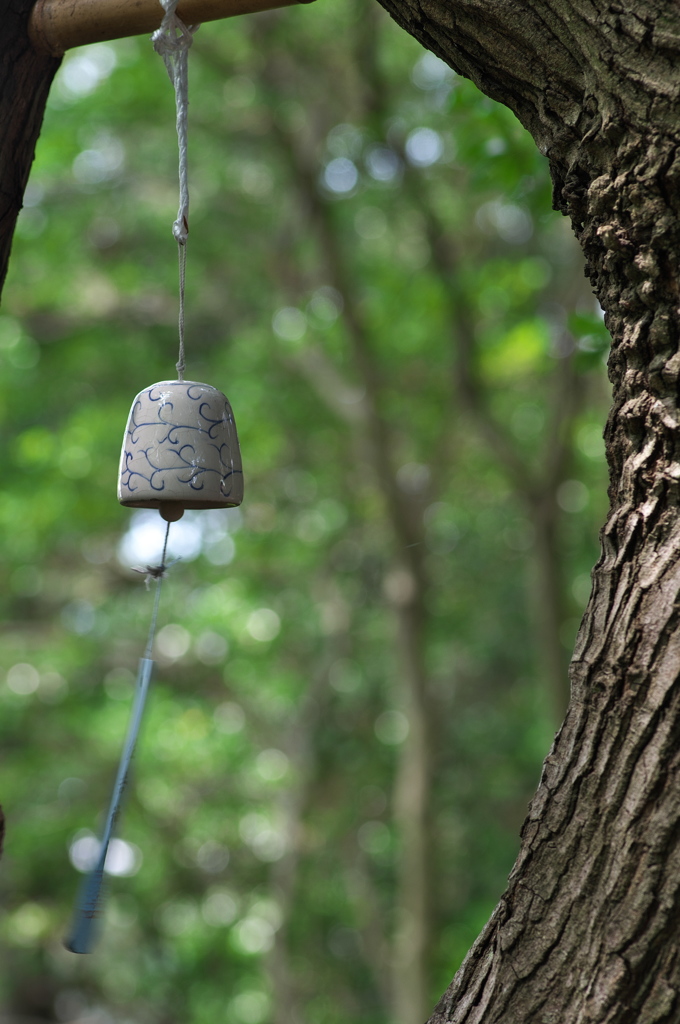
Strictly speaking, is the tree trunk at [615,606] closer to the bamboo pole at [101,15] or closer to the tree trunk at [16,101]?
the bamboo pole at [101,15]

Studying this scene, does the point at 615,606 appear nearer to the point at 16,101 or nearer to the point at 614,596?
the point at 614,596

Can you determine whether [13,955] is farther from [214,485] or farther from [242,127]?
[214,485]

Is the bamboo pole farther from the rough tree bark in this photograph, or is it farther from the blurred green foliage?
the blurred green foliage

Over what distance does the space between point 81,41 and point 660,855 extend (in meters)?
1.39

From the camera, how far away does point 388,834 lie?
30.8ft

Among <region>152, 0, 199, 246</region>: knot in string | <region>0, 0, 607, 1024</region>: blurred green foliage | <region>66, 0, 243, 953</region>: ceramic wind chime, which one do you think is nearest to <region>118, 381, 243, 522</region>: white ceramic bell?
<region>66, 0, 243, 953</region>: ceramic wind chime

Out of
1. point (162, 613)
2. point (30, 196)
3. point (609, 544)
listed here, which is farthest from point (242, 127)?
point (609, 544)

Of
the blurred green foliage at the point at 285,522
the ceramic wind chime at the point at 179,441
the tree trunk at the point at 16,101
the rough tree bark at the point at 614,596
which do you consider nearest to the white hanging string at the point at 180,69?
the ceramic wind chime at the point at 179,441

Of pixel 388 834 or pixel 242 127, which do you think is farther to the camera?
pixel 388 834

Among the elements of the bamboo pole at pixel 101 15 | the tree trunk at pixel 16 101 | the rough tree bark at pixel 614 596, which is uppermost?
the bamboo pole at pixel 101 15

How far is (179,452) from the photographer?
143cm

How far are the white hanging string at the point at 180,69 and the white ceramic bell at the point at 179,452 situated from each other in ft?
0.25

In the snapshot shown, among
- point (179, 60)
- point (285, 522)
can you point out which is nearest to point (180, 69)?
point (179, 60)

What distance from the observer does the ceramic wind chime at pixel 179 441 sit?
1.43 metres
